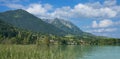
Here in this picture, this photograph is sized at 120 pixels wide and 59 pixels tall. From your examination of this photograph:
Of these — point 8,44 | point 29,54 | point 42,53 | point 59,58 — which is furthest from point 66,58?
A: point 8,44

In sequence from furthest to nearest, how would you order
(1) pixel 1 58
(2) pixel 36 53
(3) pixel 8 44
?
(2) pixel 36 53, (3) pixel 8 44, (1) pixel 1 58

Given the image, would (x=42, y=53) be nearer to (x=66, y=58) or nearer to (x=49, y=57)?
(x=49, y=57)

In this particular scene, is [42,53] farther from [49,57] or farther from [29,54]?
[29,54]

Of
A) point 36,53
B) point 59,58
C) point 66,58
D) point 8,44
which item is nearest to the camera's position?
point 8,44

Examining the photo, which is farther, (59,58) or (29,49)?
(59,58)

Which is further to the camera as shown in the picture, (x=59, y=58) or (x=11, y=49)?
(x=59, y=58)

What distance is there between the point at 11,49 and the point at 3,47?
0.69m

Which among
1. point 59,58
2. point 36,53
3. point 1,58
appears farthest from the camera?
point 59,58

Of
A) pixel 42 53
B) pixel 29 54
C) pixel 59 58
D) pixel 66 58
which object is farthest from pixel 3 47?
pixel 66 58

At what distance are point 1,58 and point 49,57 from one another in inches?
210

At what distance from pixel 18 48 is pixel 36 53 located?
1.57 meters

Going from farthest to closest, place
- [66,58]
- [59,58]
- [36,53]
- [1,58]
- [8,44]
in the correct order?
[66,58], [59,58], [36,53], [8,44], [1,58]

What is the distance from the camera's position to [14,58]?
19.5 metres

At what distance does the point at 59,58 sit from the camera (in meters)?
24.0
